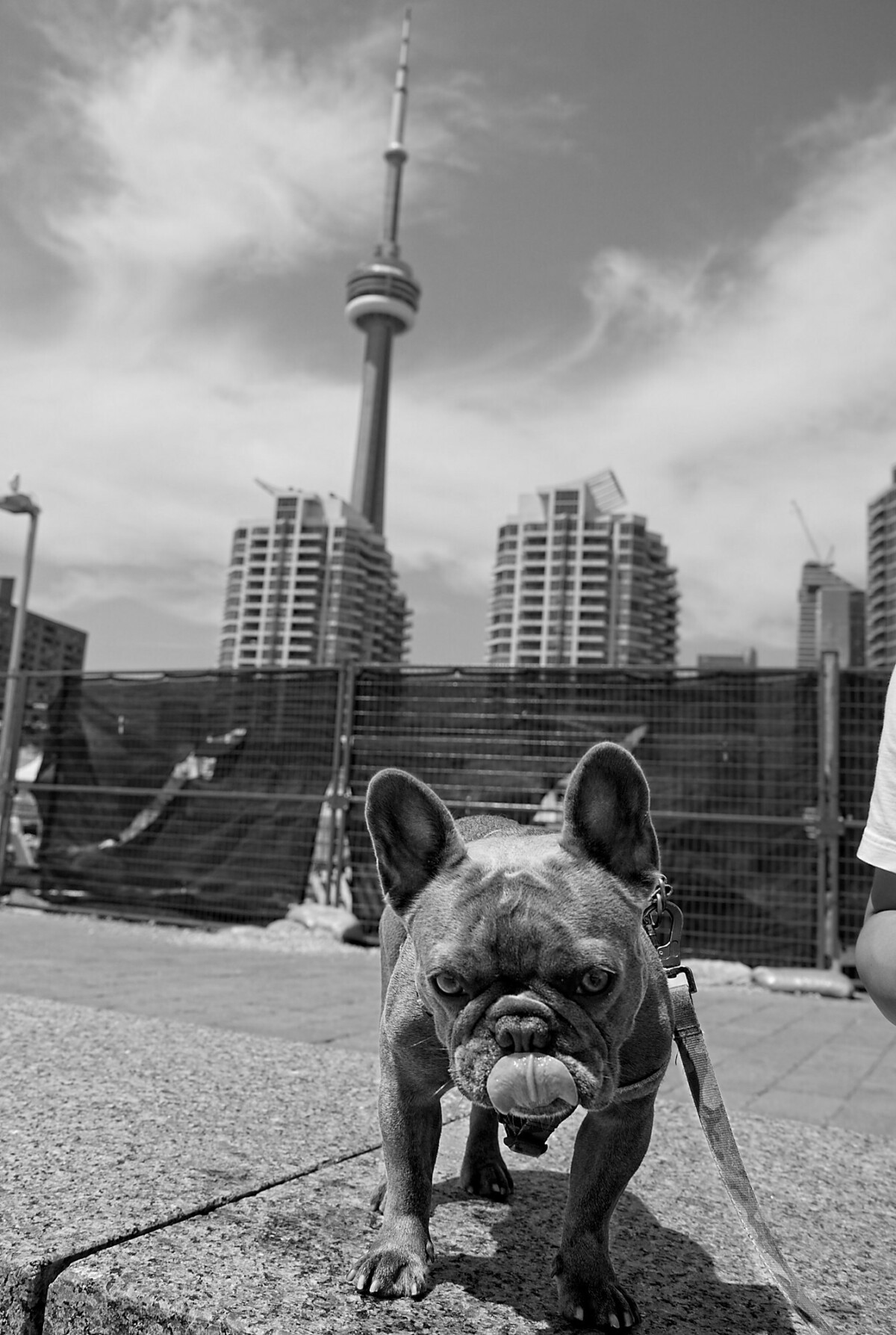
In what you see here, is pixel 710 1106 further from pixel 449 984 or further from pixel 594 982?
pixel 449 984

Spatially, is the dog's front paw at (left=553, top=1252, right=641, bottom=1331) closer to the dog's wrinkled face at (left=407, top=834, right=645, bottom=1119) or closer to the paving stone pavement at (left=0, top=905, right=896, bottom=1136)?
the dog's wrinkled face at (left=407, top=834, right=645, bottom=1119)

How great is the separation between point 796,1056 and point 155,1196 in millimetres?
4032

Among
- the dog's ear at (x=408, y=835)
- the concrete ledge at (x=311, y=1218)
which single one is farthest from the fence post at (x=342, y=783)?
the dog's ear at (x=408, y=835)

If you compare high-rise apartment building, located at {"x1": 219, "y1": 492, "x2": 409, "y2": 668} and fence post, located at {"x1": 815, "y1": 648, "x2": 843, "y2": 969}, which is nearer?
fence post, located at {"x1": 815, "y1": 648, "x2": 843, "y2": 969}

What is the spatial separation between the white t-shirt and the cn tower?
128808 millimetres

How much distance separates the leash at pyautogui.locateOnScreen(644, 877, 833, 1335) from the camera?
1669 mm

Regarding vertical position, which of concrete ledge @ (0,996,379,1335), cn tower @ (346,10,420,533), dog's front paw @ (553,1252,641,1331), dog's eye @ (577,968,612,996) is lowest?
concrete ledge @ (0,996,379,1335)

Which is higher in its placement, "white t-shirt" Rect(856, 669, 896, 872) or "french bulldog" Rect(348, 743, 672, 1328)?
"white t-shirt" Rect(856, 669, 896, 872)

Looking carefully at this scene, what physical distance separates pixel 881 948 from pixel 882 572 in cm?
11816

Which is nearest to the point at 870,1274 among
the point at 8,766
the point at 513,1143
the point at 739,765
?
the point at 513,1143

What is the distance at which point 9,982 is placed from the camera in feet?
19.1

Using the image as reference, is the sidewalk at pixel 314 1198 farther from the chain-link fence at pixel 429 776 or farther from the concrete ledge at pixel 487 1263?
the chain-link fence at pixel 429 776

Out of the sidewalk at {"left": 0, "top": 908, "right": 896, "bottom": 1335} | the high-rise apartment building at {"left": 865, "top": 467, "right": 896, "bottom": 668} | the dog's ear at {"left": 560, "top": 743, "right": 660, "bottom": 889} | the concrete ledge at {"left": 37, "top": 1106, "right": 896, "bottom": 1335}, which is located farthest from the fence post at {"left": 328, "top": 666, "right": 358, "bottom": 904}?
the high-rise apartment building at {"left": 865, "top": 467, "right": 896, "bottom": 668}

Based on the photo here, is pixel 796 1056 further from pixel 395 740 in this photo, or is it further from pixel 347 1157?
pixel 395 740
